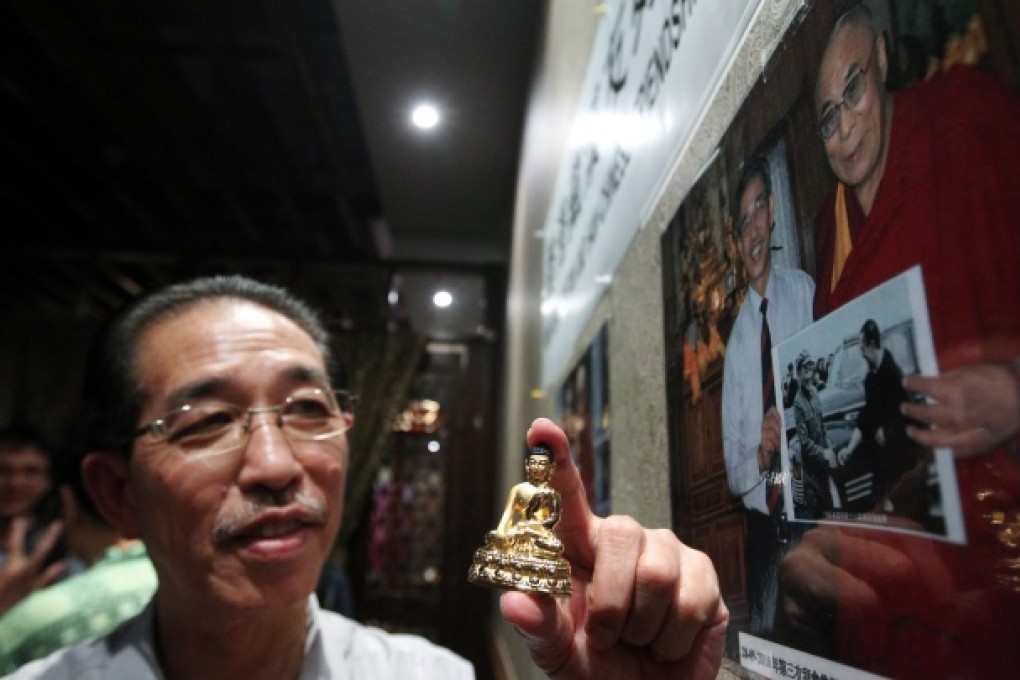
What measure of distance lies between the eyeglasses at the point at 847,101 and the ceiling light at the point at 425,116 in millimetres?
2884

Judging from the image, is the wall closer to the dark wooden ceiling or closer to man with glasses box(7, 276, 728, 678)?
man with glasses box(7, 276, 728, 678)

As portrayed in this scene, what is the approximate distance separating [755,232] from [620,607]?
29 cm

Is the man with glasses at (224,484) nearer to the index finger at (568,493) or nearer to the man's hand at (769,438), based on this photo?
the index finger at (568,493)

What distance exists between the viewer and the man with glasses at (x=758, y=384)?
45 cm

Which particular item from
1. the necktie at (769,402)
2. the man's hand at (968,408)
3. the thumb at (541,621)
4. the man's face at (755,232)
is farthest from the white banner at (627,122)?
the thumb at (541,621)

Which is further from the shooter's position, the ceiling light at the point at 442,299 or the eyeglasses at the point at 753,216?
the ceiling light at the point at 442,299

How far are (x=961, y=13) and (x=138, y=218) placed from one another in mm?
4857

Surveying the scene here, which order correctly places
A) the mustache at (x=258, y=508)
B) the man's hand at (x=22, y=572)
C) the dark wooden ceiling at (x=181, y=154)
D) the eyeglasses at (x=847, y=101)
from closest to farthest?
the eyeglasses at (x=847, y=101)
the mustache at (x=258, y=508)
the man's hand at (x=22, y=572)
the dark wooden ceiling at (x=181, y=154)

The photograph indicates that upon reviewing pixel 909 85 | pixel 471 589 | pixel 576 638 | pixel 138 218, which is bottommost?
pixel 471 589

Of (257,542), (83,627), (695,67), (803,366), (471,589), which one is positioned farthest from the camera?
(471,589)

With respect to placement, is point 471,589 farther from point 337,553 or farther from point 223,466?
point 223,466

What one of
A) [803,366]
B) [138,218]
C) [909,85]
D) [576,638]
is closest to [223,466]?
[576,638]

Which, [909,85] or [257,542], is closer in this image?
[909,85]

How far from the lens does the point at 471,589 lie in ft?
12.4
